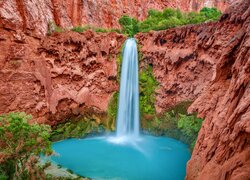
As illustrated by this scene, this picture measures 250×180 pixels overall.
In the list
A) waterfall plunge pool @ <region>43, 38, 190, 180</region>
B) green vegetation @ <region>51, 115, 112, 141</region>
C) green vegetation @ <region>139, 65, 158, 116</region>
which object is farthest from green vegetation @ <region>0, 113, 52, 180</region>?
green vegetation @ <region>139, 65, 158, 116</region>

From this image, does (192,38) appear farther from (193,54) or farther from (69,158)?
(69,158)

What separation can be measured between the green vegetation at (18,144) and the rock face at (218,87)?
197 inches

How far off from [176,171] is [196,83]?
6.47m

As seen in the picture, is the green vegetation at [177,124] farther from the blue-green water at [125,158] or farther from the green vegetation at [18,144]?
the green vegetation at [18,144]

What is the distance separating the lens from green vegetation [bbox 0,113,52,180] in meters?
6.21

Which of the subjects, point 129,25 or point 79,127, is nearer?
point 79,127

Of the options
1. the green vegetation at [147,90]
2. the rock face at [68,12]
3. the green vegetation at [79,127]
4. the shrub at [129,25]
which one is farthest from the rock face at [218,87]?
the rock face at [68,12]

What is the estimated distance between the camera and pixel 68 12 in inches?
812

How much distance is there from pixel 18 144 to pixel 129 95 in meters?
11.8

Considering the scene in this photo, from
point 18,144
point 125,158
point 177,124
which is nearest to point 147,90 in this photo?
point 177,124

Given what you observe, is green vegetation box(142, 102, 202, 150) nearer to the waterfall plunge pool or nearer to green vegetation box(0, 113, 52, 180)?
the waterfall plunge pool

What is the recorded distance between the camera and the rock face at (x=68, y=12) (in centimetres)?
1309

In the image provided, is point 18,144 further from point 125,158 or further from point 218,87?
point 125,158

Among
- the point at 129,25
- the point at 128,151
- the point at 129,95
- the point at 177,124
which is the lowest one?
the point at 128,151
